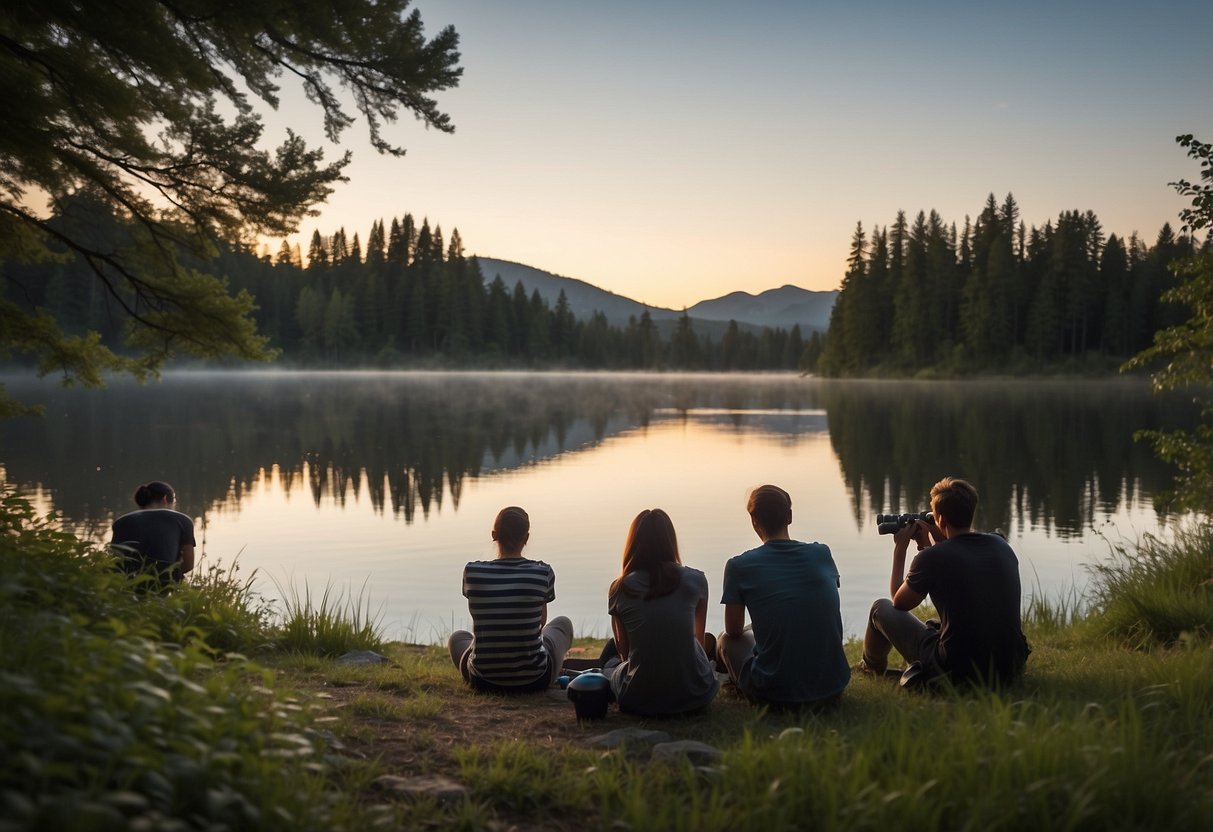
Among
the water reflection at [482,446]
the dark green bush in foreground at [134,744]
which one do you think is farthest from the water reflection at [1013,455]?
the dark green bush in foreground at [134,744]

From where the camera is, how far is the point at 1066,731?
3.59 metres

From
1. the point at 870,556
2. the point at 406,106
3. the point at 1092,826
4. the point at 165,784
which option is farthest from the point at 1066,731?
the point at 870,556

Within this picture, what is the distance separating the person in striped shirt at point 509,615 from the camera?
585cm

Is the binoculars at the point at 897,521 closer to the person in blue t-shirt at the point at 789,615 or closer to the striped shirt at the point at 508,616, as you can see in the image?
the person in blue t-shirt at the point at 789,615

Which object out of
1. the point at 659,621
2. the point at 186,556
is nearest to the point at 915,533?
the point at 659,621

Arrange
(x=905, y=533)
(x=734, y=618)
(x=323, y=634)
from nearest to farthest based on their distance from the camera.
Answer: (x=734, y=618)
(x=905, y=533)
(x=323, y=634)

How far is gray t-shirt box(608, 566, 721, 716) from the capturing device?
17.2 ft

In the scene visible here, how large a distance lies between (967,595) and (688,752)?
2.24 m

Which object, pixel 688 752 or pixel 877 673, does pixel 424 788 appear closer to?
pixel 688 752

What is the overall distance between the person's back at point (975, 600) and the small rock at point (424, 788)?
123 inches

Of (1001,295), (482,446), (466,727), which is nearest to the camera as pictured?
(466,727)

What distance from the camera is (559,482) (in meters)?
22.1

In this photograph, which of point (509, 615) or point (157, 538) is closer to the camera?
point (509, 615)

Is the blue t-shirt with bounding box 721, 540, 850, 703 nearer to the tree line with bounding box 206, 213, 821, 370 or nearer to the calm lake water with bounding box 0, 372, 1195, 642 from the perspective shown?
the calm lake water with bounding box 0, 372, 1195, 642
